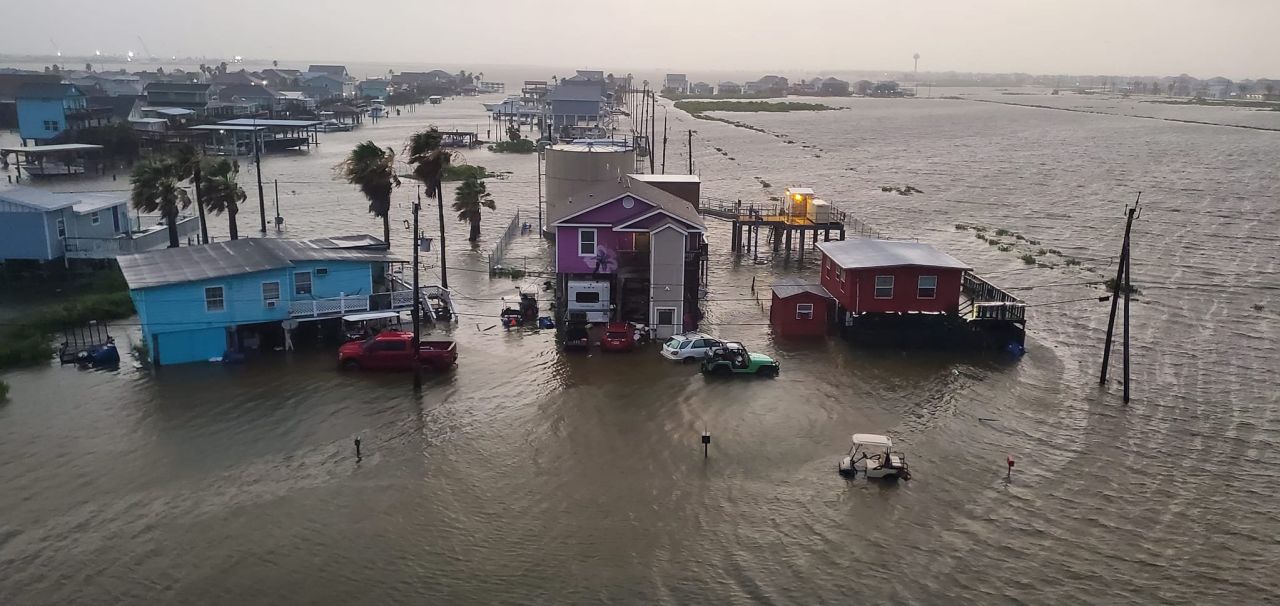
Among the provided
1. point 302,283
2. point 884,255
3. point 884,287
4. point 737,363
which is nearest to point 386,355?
point 302,283

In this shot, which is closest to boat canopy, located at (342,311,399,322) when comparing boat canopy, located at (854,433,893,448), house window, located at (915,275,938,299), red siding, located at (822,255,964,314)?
red siding, located at (822,255,964,314)

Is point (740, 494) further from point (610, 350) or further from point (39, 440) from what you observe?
point (39, 440)

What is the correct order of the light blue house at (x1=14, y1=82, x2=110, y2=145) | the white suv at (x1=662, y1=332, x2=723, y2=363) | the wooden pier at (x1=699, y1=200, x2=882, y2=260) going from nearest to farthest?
the white suv at (x1=662, y1=332, x2=723, y2=363) → the wooden pier at (x1=699, y1=200, x2=882, y2=260) → the light blue house at (x1=14, y1=82, x2=110, y2=145)

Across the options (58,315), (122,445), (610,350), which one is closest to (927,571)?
(610,350)

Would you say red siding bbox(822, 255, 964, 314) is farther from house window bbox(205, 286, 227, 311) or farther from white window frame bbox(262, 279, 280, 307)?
house window bbox(205, 286, 227, 311)

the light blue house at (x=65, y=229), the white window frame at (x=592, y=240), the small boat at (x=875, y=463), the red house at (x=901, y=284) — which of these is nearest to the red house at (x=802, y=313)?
the red house at (x=901, y=284)

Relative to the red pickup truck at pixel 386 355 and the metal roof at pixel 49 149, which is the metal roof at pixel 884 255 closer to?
the red pickup truck at pixel 386 355

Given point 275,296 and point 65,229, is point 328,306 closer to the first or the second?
point 275,296
